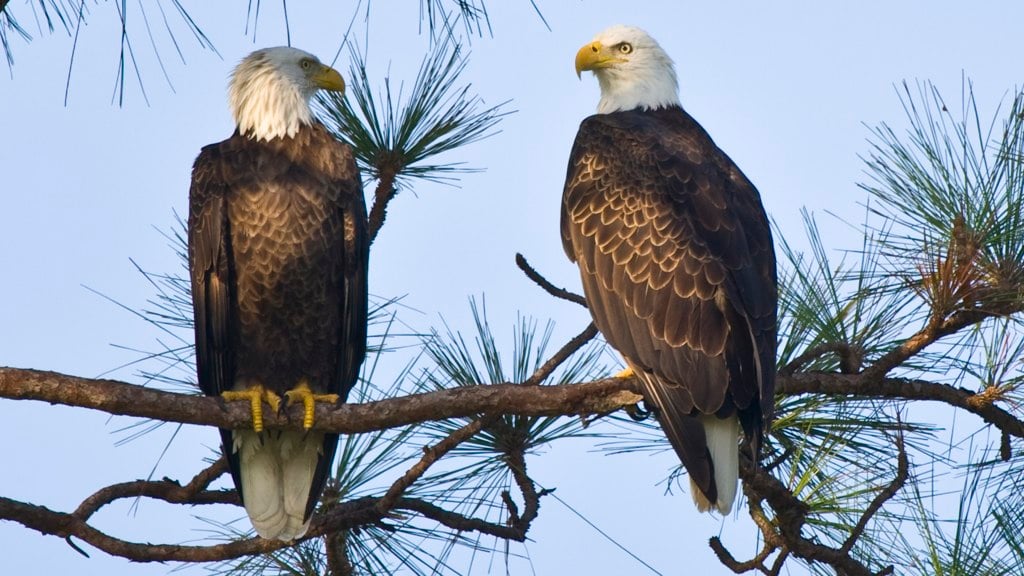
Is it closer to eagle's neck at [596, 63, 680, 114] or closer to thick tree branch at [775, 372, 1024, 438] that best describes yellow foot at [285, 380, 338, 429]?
thick tree branch at [775, 372, 1024, 438]

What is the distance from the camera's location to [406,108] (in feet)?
13.9

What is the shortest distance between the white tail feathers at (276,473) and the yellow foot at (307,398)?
0.15 metres

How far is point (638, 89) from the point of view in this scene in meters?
4.87

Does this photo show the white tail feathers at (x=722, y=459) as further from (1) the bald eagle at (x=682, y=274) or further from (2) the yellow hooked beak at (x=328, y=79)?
(2) the yellow hooked beak at (x=328, y=79)

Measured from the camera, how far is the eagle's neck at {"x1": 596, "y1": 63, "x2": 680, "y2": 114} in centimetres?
484

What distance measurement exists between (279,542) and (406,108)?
149 cm

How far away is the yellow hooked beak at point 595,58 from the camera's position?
16.1 ft

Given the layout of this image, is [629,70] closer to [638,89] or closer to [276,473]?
[638,89]

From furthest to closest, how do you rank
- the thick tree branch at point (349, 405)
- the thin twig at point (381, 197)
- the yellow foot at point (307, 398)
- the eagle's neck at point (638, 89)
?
the eagle's neck at point (638, 89) < the thin twig at point (381, 197) < the yellow foot at point (307, 398) < the thick tree branch at point (349, 405)

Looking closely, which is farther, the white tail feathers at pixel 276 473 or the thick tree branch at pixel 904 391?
the white tail feathers at pixel 276 473

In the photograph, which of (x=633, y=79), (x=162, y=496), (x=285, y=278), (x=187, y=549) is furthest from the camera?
(x=633, y=79)

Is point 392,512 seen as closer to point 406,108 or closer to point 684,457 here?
point 684,457

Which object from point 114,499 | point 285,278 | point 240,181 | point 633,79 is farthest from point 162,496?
point 633,79

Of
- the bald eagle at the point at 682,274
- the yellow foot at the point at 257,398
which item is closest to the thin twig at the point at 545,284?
the bald eagle at the point at 682,274
